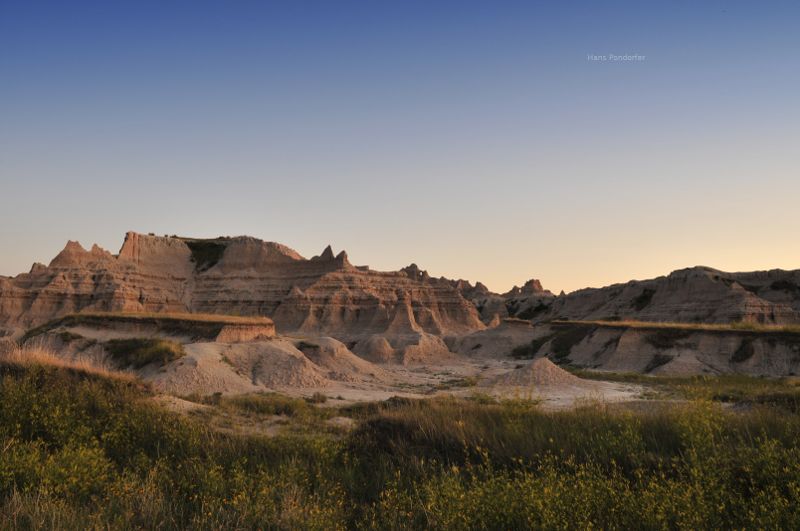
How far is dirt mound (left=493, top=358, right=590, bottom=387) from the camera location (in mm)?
34062

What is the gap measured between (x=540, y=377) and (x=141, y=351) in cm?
2511

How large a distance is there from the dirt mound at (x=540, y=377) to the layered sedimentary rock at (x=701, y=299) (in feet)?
126

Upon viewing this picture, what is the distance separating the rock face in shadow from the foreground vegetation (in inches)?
2057

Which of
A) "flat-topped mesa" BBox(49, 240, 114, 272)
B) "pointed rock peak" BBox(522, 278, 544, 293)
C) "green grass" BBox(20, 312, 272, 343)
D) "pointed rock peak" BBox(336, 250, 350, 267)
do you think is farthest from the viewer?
"pointed rock peak" BBox(522, 278, 544, 293)

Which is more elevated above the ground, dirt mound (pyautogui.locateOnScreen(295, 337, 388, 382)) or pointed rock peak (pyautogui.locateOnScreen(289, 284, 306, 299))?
pointed rock peak (pyautogui.locateOnScreen(289, 284, 306, 299))

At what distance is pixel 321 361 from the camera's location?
40125 mm

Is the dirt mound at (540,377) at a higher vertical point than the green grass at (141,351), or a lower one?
lower

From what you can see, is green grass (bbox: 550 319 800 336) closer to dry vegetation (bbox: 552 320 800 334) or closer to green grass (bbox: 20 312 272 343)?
dry vegetation (bbox: 552 320 800 334)

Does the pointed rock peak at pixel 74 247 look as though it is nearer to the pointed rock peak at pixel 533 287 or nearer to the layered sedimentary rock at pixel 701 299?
the layered sedimentary rock at pixel 701 299

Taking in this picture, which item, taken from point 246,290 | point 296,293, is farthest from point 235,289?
point 296,293

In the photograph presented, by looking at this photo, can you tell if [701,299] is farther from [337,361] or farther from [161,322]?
[161,322]

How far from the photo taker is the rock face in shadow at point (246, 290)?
74.6m

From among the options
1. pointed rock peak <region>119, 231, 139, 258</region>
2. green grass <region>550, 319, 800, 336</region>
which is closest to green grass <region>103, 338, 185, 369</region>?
green grass <region>550, 319, 800, 336</region>

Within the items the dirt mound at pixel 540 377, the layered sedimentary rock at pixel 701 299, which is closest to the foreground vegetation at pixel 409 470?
the dirt mound at pixel 540 377
